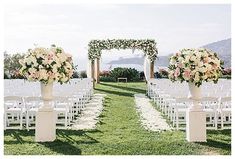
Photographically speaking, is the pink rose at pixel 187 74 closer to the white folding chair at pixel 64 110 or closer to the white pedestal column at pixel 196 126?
the white pedestal column at pixel 196 126

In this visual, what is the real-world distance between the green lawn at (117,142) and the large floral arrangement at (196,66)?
40.1 inches

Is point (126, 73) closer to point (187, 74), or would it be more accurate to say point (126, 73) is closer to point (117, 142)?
point (117, 142)

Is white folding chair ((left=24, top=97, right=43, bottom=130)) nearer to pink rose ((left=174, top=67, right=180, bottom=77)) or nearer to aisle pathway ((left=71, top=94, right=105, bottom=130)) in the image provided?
aisle pathway ((left=71, top=94, right=105, bottom=130))

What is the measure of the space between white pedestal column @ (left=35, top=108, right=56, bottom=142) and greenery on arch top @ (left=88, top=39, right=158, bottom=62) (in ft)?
42.7

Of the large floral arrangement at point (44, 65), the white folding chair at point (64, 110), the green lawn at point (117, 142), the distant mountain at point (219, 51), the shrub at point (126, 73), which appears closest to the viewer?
the green lawn at point (117, 142)

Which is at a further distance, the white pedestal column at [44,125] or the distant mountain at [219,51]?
the distant mountain at [219,51]

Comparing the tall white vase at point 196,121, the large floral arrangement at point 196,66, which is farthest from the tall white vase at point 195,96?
the large floral arrangement at point 196,66

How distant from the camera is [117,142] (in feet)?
23.8

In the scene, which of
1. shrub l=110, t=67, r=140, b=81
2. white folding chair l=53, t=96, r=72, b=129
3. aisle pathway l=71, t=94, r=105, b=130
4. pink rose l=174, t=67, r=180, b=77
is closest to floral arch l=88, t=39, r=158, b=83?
shrub l=110, t=67, r=140, b=81

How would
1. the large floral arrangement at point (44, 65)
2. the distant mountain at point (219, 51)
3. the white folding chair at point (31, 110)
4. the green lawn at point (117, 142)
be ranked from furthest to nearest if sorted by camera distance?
the distant mountain at point (219, 51)
the white folding chair at point (31, 110)
the large floral arrangement at point (44, 65)
the green lawn at point (117, 142)

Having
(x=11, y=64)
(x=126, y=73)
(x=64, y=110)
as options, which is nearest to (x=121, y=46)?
(x=126, y=73)

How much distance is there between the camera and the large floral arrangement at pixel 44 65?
6.84 metres

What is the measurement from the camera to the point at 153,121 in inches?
381

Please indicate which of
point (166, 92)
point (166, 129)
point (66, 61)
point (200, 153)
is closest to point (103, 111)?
point (166, 92)
